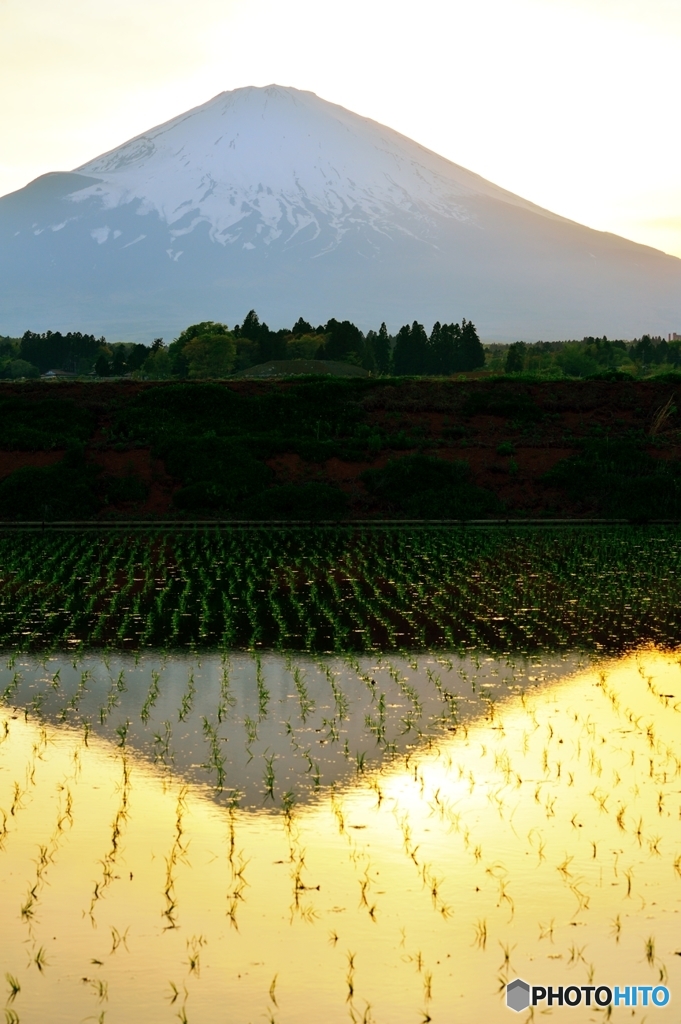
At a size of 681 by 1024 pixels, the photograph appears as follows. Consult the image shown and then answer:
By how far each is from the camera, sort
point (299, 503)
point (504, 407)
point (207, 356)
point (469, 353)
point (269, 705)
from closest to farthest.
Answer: point (269, 705)
point (299, 503)
point (504, 407)
point (469, 353)
point (207, 356)

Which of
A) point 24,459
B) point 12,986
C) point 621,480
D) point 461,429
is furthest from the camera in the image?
point 461,429

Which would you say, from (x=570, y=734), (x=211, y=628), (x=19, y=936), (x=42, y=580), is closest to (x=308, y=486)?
(x=42, y=580)

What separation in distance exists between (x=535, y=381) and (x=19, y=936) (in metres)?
42.0

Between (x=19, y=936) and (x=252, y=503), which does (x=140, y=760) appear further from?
(x=252, y=503)

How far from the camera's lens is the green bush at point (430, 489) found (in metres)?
34.0

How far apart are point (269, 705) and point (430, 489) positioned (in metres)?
23.4

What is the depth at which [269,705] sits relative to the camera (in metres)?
12.3

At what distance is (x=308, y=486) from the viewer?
34.6m

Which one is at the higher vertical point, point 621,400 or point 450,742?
point 621,400

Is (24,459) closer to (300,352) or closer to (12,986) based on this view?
(12,986)

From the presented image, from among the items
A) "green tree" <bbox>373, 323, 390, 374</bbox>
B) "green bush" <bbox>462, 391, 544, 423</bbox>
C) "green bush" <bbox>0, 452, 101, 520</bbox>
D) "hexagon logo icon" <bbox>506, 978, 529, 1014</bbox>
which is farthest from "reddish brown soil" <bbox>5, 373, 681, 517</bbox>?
"green tree" <bbox>373, 323, 390, 374</bbox>

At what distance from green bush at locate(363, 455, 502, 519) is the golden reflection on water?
2321 cm

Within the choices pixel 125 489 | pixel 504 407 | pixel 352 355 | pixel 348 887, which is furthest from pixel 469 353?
pixel 348 887

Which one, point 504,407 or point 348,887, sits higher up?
point 504,407
